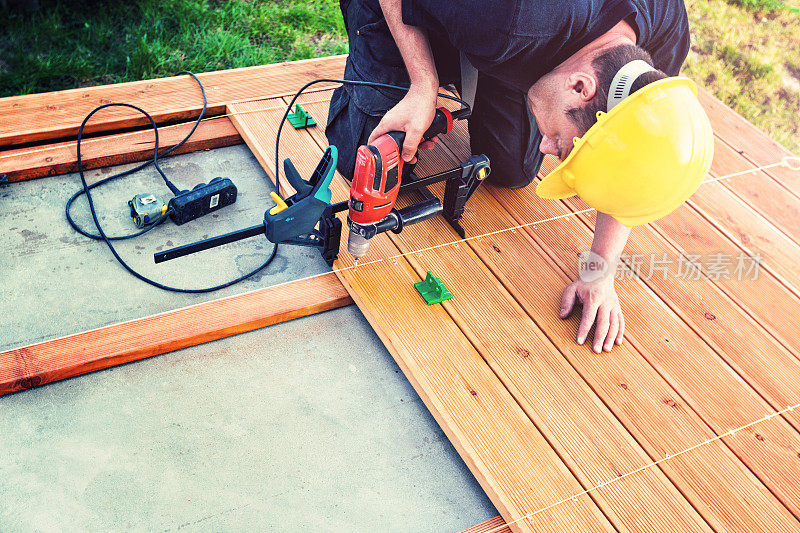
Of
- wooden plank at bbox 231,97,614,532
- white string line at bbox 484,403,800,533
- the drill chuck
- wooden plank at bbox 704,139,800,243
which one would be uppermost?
the drill chuck

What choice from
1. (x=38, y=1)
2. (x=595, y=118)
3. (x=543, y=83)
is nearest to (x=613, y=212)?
(x=595, y=118)

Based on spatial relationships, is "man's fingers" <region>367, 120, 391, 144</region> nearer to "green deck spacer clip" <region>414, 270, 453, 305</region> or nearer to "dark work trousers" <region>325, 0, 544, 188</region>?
"dark work trousers" <region>325, 0, 544, 188</region>

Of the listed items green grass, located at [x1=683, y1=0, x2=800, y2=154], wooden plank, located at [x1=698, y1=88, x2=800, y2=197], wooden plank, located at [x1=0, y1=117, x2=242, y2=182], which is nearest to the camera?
wooden plank, located at [x1=0, y1=117, x2=242, y2=182]

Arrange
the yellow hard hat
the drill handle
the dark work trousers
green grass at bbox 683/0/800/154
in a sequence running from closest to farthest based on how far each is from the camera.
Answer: the yellow hard hat
the drill handle
the dark work trousers
green grass at bbox 683/0/800/154

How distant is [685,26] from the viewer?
221cm

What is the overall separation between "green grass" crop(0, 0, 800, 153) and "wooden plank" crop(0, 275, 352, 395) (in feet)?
5.49

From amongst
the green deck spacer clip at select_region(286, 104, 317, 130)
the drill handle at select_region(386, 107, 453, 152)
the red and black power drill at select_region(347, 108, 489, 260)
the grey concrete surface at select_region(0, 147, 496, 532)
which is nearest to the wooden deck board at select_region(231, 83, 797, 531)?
the grey concrete surface at select_region(0, 147, 496, 532)

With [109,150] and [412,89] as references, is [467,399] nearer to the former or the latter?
[412,89]

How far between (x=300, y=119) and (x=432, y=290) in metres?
1.08

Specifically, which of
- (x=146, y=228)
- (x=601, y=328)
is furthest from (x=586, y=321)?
(x=146, y=228)

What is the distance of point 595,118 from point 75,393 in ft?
5.60

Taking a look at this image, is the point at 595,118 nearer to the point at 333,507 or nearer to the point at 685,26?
the point at 685,26

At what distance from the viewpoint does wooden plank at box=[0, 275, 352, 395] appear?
1.85 metres

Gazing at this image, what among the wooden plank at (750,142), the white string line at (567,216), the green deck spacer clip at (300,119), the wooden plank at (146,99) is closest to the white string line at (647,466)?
the white string line at (567,216)
